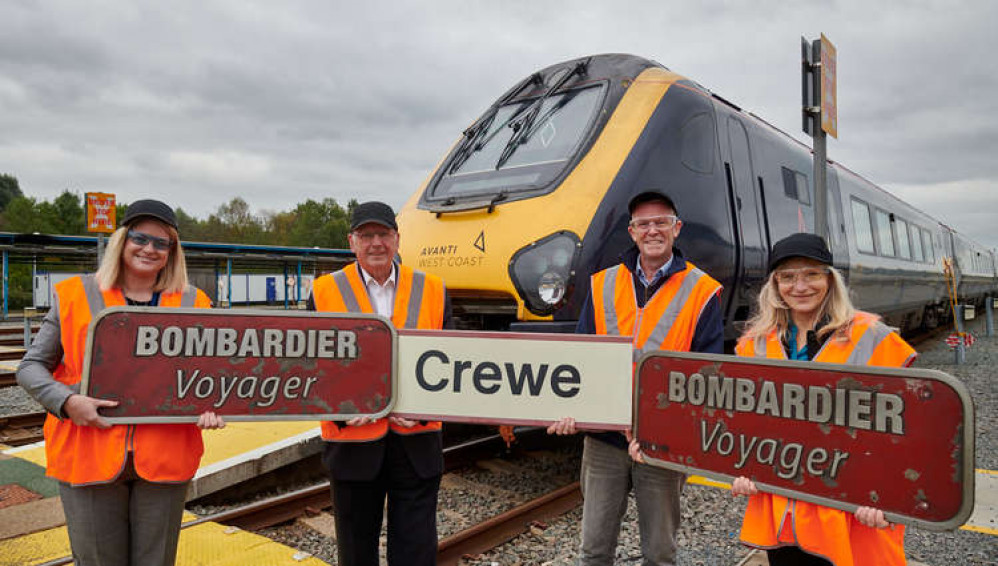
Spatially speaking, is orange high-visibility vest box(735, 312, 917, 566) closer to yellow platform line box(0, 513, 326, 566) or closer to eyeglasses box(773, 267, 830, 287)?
eyeglasses box(773, 267, 830, 287)

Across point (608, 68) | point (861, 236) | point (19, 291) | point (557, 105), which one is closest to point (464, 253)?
point (557, 105)

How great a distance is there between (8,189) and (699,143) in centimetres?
9655

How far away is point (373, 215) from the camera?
2590 mm

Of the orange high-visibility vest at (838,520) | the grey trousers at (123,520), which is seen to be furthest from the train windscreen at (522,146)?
the grey trousers at (123,520)

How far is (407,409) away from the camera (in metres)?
2.50

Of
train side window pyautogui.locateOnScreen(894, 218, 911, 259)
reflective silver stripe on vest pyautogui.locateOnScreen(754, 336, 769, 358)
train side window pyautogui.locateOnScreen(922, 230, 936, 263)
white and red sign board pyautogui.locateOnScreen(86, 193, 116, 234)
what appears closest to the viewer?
reflective silver stripe on vest pyautogui.locateOnScreen(754, 336, 769, 358)

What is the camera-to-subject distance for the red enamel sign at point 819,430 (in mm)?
1772

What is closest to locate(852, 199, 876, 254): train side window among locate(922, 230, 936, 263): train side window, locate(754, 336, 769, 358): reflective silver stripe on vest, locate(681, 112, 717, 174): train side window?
locate(681, 112, 717, 174): train side window

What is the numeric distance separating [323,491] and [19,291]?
1365 inches

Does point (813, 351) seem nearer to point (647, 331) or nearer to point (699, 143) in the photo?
point (647, 331)

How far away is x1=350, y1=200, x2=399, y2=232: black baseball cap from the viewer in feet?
8.48

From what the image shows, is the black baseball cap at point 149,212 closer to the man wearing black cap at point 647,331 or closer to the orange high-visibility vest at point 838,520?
the man wearing black cap at point 647,331

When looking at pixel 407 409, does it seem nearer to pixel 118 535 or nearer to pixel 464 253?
pixel 118 535

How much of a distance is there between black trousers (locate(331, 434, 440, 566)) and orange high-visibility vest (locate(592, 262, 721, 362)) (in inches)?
39.1
